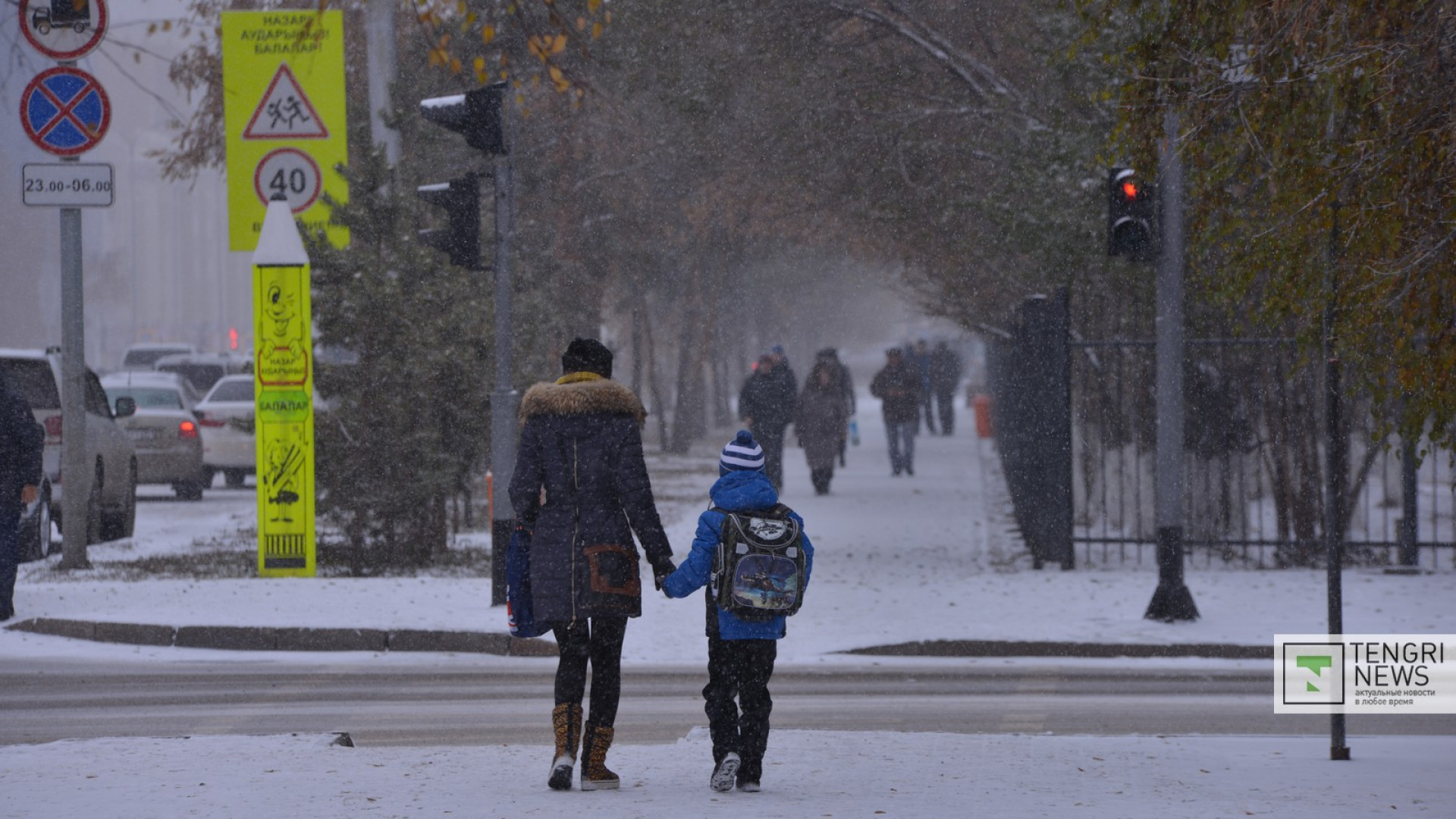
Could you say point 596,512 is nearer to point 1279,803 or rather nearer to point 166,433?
point 1279,803

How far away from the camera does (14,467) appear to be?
36.7 ft

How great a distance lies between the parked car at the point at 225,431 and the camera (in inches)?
929

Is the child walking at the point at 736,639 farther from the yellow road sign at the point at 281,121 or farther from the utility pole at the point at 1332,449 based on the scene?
the yellow road sign at the point at 281,121

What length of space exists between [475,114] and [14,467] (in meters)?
3.72

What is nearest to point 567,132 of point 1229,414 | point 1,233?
point 1229,414

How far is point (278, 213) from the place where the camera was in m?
13.0

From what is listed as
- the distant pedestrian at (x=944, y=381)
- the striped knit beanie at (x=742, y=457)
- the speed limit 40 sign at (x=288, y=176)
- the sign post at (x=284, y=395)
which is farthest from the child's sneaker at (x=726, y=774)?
the distant pedestrian at (x=944, y=381)

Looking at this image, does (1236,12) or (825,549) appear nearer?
(1236,12)

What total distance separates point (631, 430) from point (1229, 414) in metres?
9.19

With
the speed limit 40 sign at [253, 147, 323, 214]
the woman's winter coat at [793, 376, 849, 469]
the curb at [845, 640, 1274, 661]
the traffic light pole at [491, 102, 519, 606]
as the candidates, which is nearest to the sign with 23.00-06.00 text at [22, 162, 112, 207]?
the speed limit 40 sign at [253, 147, 323, 214]

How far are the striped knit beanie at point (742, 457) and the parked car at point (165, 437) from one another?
17.0m

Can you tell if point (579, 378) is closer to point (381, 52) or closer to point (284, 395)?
point (284, 395)

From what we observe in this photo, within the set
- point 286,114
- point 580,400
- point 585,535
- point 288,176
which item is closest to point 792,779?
point 585,535

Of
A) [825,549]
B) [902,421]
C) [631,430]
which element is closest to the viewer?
[631,430]
